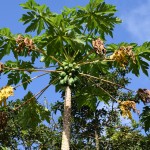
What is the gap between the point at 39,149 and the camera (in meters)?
20.8

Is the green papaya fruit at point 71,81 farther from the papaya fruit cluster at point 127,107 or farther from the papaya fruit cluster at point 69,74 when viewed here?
the papaya fruit cluster at point 127,107

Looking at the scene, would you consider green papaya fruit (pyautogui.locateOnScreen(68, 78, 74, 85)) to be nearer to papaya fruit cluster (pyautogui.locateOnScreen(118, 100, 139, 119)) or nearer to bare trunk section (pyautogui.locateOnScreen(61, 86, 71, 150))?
bare trunk section (pyautogui.locateOnScreen(61, 86, 71, 150))

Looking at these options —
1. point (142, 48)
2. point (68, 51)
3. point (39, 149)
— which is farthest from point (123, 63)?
point (39, 149)

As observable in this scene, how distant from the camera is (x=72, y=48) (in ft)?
27.3

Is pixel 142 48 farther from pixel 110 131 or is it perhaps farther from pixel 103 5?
pixel 110 131

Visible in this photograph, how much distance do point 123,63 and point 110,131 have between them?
1222 centimetres

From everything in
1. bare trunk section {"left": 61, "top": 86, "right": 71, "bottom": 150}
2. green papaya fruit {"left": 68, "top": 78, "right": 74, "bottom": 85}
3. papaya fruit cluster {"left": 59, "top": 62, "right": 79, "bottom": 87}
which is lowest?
bare trunk section {"left": 61, "top": 86, "right": 71, "bottom": 150}

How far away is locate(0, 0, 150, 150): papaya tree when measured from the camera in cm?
734

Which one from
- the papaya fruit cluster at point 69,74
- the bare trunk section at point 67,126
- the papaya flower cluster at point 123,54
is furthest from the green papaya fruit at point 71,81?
the papaya flower cluster at point 123,54

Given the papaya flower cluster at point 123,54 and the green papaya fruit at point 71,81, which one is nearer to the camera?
the papaya flower cluster at point 123,54

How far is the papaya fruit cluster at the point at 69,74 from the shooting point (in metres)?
8.02

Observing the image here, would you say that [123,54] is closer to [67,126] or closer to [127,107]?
[127,107]

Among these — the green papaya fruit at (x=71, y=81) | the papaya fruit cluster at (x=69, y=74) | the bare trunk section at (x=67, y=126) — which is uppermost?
the papaya fruit cluster at (x=69, y=74)

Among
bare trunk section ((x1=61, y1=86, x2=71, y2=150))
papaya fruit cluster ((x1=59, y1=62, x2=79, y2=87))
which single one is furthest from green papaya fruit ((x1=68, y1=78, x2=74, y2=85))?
bare trunk section ((x1=61, y1=86, x2=71, y2=150))
